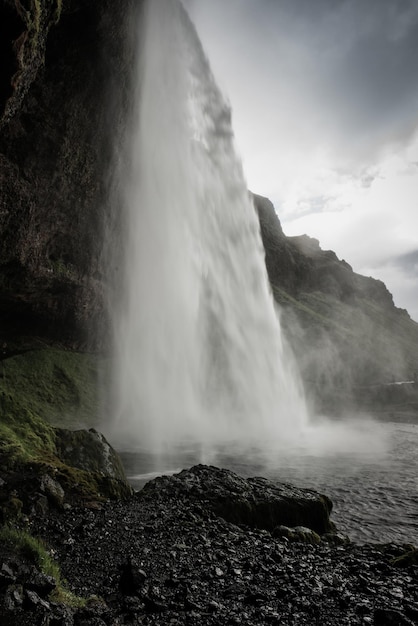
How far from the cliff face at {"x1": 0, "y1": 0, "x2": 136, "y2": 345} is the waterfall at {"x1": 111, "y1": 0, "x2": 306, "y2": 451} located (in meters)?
4.08

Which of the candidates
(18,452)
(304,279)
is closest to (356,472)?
(18,452)

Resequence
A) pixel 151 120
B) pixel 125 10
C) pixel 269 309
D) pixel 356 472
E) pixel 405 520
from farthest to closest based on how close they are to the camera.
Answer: pixel 269 309
pixel 151 120
pixel 125 10
pixel 356 472
pixel 405 520

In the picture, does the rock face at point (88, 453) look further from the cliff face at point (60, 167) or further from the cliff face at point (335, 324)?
the cliff face at point (335, 324)

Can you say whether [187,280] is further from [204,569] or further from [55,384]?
[204,569]

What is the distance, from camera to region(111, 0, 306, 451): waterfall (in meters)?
33.2

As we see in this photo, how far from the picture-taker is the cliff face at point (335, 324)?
77638mm

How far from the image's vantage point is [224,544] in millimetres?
→ 9188

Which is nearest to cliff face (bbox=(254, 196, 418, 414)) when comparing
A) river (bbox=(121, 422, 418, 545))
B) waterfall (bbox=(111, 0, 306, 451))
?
waterfall (bbox=(111, 0, 306, 451))

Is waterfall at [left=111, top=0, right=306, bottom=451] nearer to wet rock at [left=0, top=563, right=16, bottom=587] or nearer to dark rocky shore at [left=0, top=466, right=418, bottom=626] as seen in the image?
dark rocky shore at [left=0, top=466, right=418, bottom=626]

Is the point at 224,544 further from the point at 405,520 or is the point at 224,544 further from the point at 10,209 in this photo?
the point at 10,209

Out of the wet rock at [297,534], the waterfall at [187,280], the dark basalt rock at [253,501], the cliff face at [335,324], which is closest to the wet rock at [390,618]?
the wet rock at [297,534]

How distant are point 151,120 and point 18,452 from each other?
31.0 m

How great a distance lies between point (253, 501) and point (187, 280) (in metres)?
28.7

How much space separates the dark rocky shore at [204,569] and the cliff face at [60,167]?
1685cm
